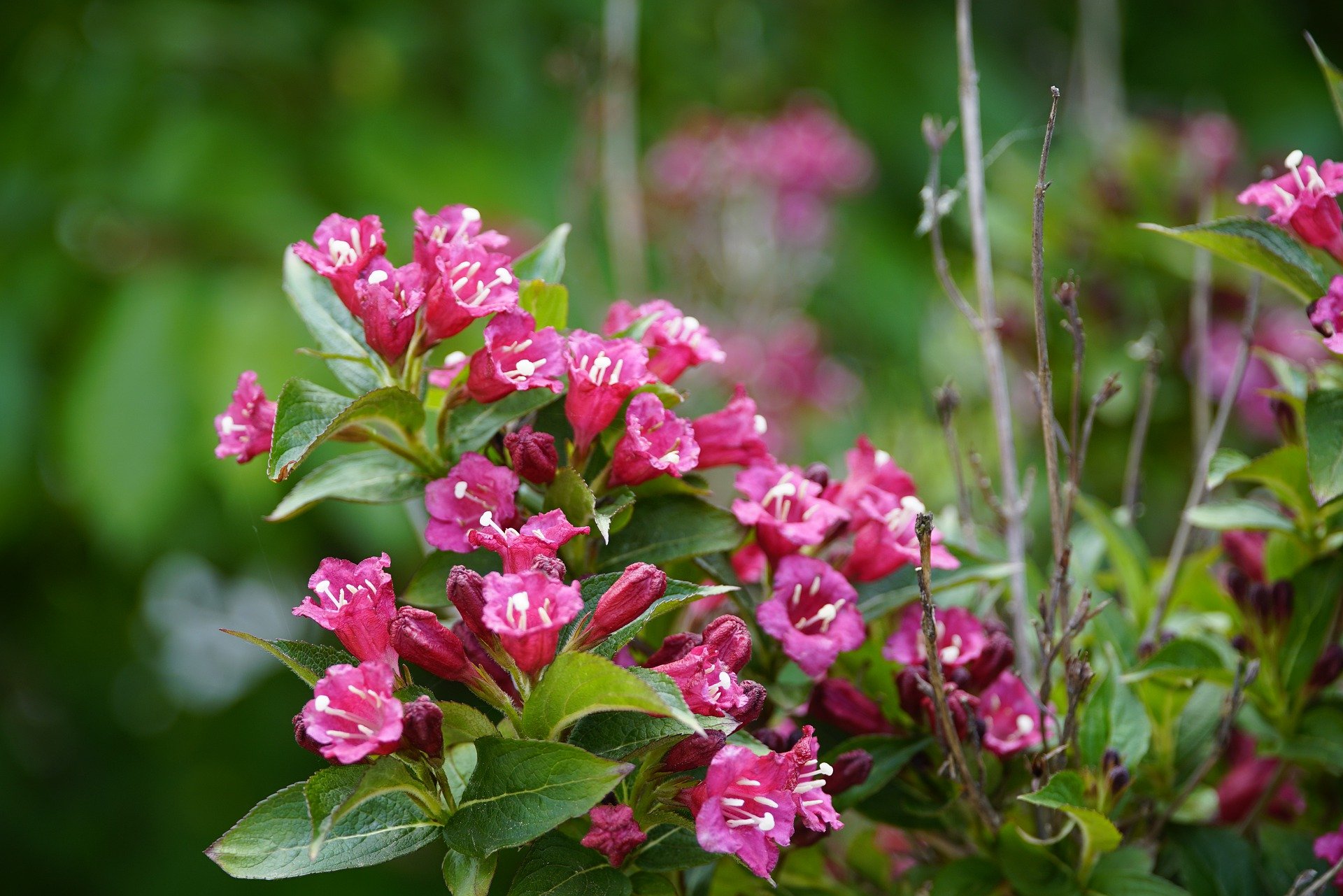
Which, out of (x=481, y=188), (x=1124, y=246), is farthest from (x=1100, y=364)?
(x=481, y=188)

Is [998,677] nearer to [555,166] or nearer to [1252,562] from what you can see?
[1252,562]

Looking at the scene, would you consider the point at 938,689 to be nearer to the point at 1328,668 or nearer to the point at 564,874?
the point at 564,874

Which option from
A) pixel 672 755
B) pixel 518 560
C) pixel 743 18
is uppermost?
pixel 743 18

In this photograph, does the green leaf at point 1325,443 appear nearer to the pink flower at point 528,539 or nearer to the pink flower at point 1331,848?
the pink flower at point 1331,848

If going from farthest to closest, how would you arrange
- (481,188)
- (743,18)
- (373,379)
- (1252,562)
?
1. (743,18)
2. (481,188)
3. (1252,562)
4. (373,379)

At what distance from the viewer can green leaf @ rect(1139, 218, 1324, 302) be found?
753 millimetres

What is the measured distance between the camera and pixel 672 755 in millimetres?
662

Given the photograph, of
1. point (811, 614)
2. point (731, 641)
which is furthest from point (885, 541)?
Answer: point (731, 641)

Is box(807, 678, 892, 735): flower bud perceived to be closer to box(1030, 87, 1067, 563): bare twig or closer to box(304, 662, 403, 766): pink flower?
box(1030, 87, 1067, 563): bare twig

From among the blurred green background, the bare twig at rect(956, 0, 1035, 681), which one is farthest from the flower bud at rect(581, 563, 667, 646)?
the blurred green background

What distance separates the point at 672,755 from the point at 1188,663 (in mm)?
405

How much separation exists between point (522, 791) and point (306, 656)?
145 millimetres

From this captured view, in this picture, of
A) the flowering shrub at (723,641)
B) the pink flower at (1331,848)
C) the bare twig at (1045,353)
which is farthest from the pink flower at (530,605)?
the pink flower at (1331,848)

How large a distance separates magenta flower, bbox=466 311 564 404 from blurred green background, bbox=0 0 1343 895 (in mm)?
1085
